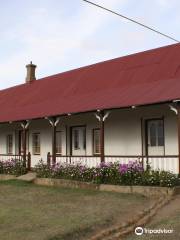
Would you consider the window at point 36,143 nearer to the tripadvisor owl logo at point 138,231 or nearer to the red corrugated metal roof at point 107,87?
the red corrugated metal roof at point 107,87

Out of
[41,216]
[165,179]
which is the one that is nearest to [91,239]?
[41,216]

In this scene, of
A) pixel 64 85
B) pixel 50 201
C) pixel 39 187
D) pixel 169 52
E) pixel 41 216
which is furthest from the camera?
pixel 64 85

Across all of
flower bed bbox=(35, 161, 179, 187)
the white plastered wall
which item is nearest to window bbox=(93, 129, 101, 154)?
the white plastered wall

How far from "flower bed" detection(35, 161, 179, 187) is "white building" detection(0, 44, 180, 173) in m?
0.88

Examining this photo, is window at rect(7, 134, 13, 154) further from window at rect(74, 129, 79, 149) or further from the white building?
window at rect(74, 129, 79, 149)

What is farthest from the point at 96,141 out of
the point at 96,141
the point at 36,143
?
the point at 36,143

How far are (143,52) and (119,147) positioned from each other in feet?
19.7

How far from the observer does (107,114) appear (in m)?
17.2

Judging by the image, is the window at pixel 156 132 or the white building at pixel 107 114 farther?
the window at pixel 156 132

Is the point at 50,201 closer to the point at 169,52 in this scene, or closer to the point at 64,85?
the point at 169,52

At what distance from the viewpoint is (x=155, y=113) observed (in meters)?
17.5

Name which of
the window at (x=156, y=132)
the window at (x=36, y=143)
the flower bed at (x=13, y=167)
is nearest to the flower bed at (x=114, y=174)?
the window at (x=156, y=132)

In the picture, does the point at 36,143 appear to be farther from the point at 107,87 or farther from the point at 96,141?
the point at 107,87

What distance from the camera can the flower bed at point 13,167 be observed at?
21.6 meters
